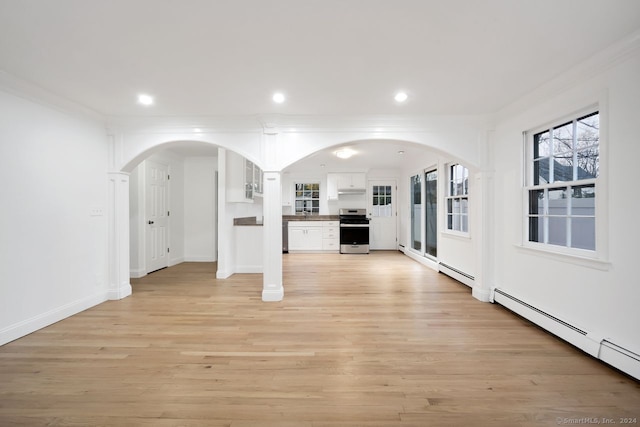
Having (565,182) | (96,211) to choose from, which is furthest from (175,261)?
(565,182)

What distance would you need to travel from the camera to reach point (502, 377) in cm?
191

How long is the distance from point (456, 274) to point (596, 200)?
2.47 metres

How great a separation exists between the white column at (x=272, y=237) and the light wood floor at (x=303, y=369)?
225 mm

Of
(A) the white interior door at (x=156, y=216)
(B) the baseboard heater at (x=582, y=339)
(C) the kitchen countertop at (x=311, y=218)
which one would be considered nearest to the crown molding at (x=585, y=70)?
(B) the baseboard heater at (x=582, y=339)

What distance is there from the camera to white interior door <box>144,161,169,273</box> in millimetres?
4996

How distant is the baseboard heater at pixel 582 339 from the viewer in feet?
6.22

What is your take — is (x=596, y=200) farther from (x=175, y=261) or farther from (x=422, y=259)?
(x=175, y=261)

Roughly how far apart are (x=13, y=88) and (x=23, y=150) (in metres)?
0.55

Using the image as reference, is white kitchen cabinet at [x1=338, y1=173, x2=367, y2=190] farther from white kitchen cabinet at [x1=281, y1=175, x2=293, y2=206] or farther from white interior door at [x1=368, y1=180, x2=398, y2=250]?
white kitchen cabinet at [x1=281, y1=175, x2=293, y2=206]

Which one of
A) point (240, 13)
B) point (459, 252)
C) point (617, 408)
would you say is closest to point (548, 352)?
point (617, 408)

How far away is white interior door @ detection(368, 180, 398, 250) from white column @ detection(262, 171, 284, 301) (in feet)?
15.9

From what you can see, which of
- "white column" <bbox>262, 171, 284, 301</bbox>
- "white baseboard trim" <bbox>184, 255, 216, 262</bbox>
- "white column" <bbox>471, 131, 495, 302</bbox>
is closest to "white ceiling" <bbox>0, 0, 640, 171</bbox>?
"white column" <bbox>471, 131, 495, 302</bbox>

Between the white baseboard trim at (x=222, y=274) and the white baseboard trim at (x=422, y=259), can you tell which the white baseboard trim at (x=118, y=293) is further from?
the white baseboard trim at (x=422, y=259)

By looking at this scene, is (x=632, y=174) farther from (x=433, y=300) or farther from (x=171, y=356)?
(x=171, y=356)
